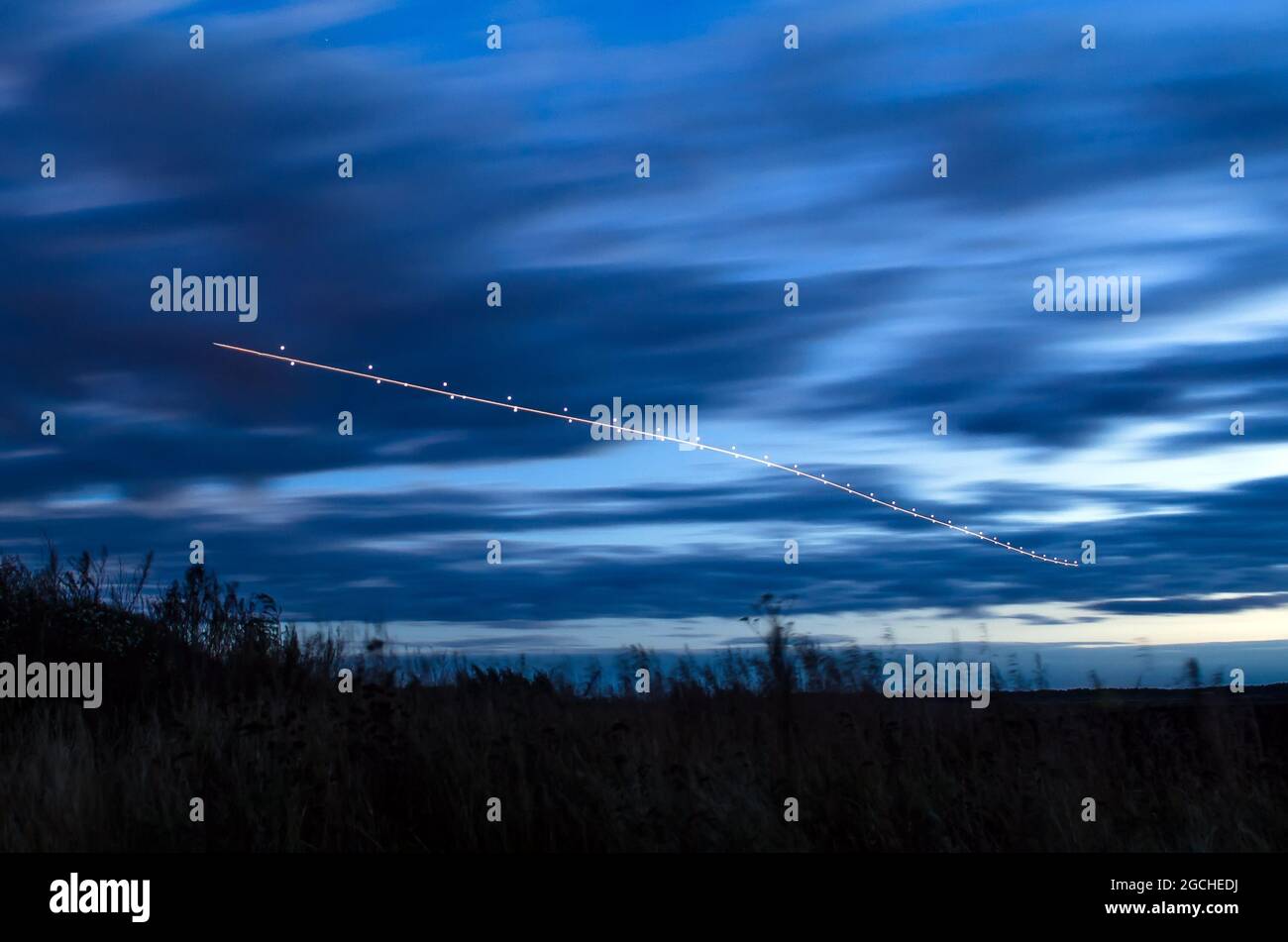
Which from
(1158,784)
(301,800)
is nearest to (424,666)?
(301,800)

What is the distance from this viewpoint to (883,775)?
10.3 meters

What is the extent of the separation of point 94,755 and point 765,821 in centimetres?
657

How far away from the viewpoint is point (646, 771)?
33.2 feet

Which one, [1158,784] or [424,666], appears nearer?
[1158,784]

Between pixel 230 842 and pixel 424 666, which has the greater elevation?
pixel 424 666

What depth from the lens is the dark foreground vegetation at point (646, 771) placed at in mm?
9352

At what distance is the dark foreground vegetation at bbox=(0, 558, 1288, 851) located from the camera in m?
9.35
